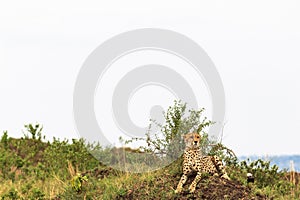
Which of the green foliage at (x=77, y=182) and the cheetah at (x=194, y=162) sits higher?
the cheetah at (x=194, y=162)

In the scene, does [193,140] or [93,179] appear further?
[93,179]

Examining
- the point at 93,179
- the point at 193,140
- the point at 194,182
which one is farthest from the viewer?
the point at 93,179

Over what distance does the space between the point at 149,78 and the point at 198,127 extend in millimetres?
1386

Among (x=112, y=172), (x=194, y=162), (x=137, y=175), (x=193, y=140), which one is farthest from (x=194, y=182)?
(x=112, y=172)

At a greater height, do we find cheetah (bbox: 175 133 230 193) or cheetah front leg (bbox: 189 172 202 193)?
cheetah (bbox: 175 133 230 193)

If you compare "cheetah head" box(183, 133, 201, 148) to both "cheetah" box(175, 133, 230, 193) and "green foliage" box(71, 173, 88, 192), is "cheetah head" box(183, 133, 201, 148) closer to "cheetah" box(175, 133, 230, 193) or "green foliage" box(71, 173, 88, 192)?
"cheetah" box(175, 133, 230, 193)

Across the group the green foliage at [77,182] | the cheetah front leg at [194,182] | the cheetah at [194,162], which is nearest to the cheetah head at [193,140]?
the cheetah at [194,162]

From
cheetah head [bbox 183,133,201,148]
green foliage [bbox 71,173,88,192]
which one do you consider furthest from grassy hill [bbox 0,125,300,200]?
cheetah head [bbox 183,133,201,148]

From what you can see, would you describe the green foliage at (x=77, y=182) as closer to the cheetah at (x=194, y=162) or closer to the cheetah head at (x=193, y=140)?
the cheetah at (x=194, y=162)

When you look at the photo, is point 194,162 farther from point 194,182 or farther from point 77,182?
point 77,182

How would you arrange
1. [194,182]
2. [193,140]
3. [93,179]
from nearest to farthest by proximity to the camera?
[194,182]
[193,140]
[93,179]

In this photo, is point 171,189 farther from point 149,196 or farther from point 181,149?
point 181,149

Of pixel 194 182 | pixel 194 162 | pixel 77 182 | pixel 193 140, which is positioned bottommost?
pixel 194 182

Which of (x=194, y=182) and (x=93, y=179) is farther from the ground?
(x=93, y=179)
